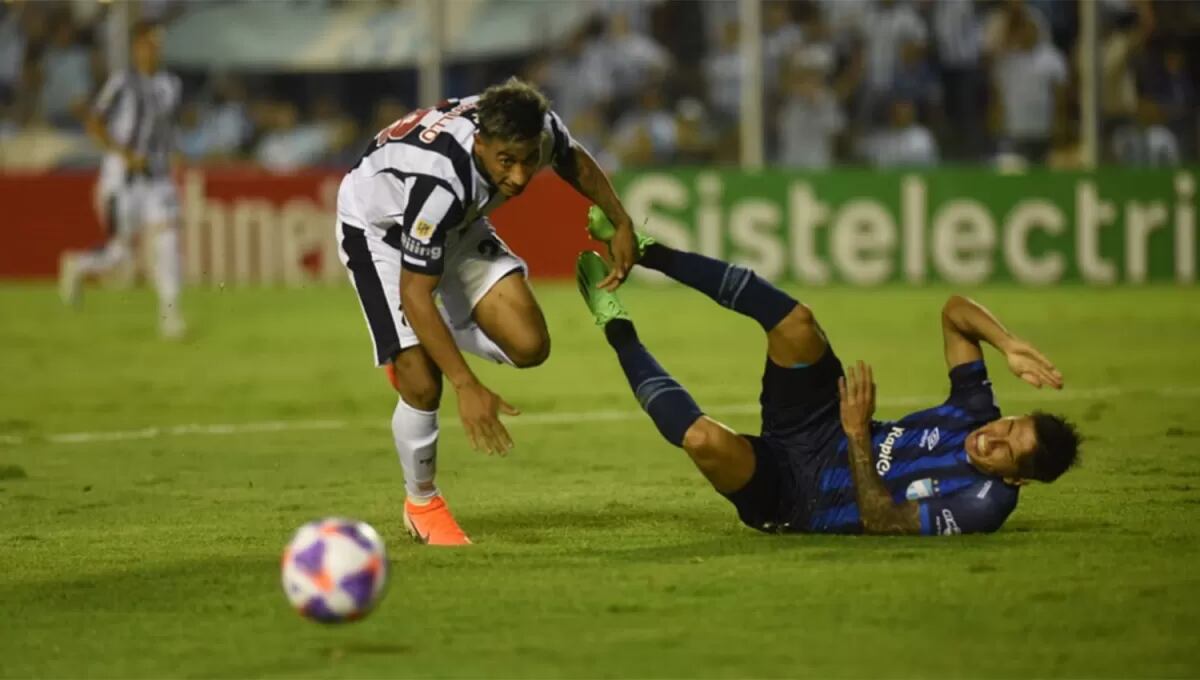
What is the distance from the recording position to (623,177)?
22.3 metres

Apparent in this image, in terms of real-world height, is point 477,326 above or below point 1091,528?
above

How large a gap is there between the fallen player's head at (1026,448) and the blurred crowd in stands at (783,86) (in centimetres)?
1430

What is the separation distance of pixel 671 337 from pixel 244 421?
570cm

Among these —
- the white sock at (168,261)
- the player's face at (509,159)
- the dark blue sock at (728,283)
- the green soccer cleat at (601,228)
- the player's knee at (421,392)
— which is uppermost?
the player's face at (509,159)

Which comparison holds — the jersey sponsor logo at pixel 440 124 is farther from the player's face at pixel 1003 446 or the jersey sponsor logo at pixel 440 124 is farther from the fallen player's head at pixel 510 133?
the player's face at pixel 1003 446

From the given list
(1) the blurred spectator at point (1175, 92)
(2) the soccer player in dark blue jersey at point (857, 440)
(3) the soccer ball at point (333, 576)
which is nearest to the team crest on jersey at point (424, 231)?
(2) the soccer player in dark blue jersey at point (857, 440)

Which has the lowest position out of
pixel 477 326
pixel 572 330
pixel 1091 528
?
pixel 572 330

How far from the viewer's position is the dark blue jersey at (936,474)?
736 centimetres

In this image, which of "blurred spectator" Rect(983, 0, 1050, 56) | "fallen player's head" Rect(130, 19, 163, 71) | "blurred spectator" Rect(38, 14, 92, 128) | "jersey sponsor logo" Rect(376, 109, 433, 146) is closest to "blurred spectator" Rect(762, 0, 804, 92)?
"blurred spectator" Rect(983, 0, 1050, 56)

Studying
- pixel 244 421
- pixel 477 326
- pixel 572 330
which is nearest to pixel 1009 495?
pixel 477 326

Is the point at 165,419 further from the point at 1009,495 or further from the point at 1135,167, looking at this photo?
the point at 1135,167

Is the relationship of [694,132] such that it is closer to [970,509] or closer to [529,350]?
[529,350]

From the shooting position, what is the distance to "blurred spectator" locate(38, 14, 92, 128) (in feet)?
73.8

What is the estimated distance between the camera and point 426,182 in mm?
7309
